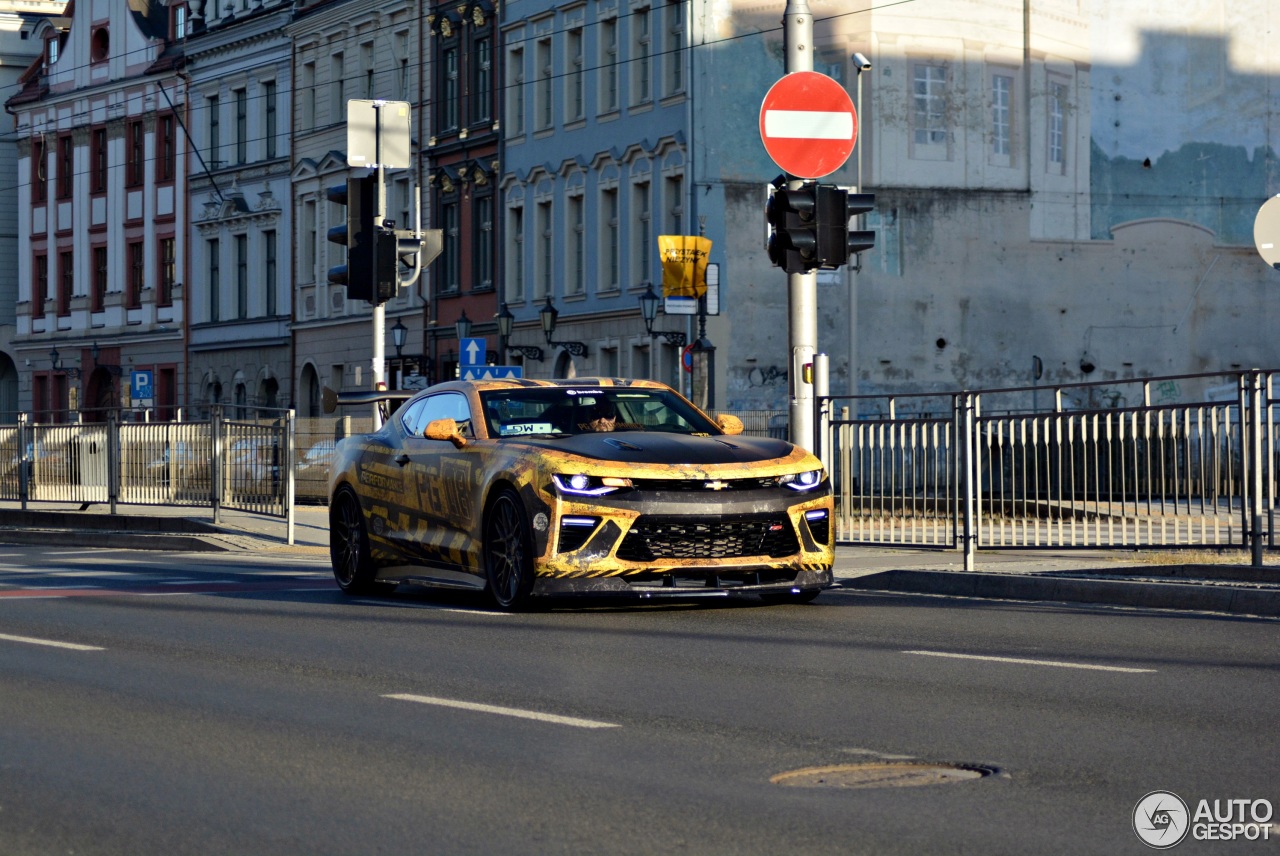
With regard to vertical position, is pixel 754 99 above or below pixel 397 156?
above

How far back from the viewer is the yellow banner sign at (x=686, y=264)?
4512 cm

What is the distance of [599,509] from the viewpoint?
13664 mm

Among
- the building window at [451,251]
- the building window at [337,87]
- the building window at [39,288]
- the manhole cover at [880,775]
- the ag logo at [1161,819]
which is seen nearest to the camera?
the ag logo at [1161,819]

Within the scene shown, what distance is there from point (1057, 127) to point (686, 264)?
11.2m

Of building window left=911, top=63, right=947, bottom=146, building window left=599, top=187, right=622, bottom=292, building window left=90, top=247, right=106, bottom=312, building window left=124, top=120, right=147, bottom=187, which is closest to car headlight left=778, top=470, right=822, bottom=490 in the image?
building window left=911, top=63, right=947, bottom=146

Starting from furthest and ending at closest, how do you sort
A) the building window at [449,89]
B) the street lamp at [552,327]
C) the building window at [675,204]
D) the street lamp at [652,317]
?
the building window at [449,89] → the street lamp at [552,327] → the building window at [675,204] → the street lamp at [652,317]

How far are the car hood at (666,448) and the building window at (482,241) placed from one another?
144 ft

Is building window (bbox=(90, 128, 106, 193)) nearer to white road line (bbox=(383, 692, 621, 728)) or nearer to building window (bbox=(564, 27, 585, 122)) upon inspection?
building window (bbox=(564, 27, 585, 122))

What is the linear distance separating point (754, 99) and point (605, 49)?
5.57m

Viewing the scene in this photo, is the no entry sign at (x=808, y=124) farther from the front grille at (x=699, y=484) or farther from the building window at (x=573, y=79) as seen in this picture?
the building window at (x=573, y=79)

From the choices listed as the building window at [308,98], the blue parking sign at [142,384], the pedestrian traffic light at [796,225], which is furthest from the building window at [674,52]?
the pedestrian traffic light at [796,225]

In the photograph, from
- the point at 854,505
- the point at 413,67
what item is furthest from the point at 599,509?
the point at 413,67

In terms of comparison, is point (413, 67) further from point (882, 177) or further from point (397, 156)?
point (397, 156)

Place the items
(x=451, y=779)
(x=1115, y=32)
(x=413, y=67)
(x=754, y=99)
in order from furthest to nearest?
(x=413, y=67)
(x=1115, y=32)
(x=754, y=99)
(x=451, y=779)
